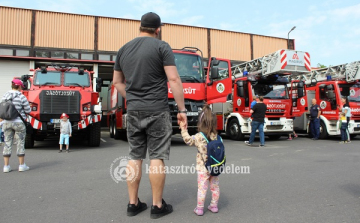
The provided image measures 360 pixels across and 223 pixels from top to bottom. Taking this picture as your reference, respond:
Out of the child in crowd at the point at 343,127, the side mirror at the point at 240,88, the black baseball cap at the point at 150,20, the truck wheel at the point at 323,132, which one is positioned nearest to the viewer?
the black baseball cap at the point at 150,20

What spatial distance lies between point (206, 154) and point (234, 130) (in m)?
9.14

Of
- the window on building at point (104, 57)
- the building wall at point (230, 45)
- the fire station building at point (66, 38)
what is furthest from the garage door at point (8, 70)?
the building wall at point (230, 45)

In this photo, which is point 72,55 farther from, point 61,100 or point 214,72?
point 214,72

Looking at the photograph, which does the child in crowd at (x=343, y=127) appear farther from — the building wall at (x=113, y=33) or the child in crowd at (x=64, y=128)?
the building wall at (x=113, y=33)

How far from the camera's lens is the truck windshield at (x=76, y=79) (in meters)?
9.10

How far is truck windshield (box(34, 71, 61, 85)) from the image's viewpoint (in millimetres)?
8834

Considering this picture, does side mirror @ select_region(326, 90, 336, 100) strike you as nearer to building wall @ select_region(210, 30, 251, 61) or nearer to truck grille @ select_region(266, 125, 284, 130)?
truck grille @ select_region(266, 125, 284, 130)

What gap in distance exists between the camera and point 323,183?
4.26m

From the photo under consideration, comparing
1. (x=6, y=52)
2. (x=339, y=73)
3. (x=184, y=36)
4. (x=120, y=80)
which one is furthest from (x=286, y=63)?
(x=6, y=52)

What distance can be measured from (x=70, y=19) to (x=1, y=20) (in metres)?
4.32

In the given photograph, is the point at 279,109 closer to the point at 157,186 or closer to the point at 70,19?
the point at 157,186

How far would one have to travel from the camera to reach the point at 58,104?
8.19m

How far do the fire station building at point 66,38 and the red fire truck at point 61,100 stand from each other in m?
8.00

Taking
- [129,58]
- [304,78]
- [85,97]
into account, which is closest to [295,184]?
[129,58]
